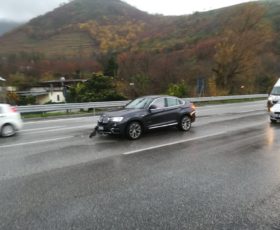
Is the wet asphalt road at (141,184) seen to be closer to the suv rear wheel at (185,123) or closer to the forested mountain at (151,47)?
the suv rear wheel at (185,123)

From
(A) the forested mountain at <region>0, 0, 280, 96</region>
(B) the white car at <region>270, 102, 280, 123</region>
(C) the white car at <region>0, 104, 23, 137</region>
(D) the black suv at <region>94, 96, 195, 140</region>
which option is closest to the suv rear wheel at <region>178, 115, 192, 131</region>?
(D) the black suv at <region>94, 96, 195, 140</region>

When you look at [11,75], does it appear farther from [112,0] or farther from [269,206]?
[269,206]

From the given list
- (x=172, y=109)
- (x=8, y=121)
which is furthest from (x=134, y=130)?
(x=8, y=121)

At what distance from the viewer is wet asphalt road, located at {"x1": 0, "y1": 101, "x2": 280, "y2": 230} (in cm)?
431

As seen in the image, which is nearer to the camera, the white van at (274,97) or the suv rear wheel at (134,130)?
the suv rear wheel at (134,130)

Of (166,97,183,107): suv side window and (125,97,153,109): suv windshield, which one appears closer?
(125,97,153,109): suv windshield

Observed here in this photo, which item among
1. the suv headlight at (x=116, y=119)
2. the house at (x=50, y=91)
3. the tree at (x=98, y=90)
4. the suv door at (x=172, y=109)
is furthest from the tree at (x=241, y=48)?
the house at (x=50, y=91)

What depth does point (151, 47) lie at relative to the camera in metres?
69.0

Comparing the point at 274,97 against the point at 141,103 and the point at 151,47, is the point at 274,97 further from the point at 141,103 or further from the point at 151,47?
the point at 151,47

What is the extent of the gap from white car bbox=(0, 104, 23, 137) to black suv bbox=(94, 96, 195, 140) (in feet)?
12.6

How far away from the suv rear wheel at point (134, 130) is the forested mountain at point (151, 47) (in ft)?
78.9

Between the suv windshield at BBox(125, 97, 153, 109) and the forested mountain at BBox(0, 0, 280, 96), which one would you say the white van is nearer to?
the suv windshield at BBox(125, 97, 153, 109)

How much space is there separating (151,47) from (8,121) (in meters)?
59.2

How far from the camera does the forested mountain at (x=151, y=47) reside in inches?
1670
